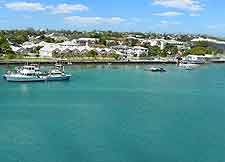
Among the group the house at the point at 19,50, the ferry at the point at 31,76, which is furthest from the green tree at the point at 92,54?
the ferry at the point at 31,76

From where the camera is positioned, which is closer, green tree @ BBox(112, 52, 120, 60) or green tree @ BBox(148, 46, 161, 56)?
green tree @ BBox(112, 52, 120, 60)

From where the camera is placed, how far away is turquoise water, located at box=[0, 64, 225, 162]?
5.86m

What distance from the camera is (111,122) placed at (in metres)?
7.66

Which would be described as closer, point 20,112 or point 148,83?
point 20,112

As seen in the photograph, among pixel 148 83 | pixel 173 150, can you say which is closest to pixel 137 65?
pixel 148 83

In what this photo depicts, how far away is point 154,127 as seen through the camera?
287 inches

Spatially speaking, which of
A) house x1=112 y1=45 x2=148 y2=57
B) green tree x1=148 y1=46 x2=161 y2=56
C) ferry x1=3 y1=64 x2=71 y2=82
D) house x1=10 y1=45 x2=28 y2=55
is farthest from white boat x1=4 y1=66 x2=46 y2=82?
green tree x1=148 y1=46 x2=161 y2=56

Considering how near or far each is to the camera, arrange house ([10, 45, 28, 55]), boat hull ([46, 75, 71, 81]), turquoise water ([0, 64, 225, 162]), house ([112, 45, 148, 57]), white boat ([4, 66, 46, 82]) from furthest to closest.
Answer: house ([112, 45, 148, 57]) < house ([10, 45, 28, 55]) < boat hull ([46, 75, 71, 81]) < white boat ([4, 66, 46, 82]) < turquoise water ([0, 64, 225, 162])

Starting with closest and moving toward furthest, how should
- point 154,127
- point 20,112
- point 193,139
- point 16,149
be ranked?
point 16,149 < point 193,139 < point 154,127 < point 20,112

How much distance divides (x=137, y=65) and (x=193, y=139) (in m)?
13.5

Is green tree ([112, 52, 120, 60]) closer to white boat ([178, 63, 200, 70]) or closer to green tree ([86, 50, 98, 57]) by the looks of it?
green tree ([86, 50, 98, 57])

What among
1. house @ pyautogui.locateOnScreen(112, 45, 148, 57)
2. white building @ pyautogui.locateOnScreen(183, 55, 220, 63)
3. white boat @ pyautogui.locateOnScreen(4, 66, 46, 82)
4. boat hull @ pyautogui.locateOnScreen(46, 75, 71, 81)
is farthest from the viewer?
house @ pyautogui.locateOnScreen(112, 45, 148, 57)

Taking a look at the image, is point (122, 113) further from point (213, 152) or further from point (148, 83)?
point (148, 83)

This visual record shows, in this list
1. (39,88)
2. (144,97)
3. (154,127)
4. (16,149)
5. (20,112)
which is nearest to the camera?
(16,149)
